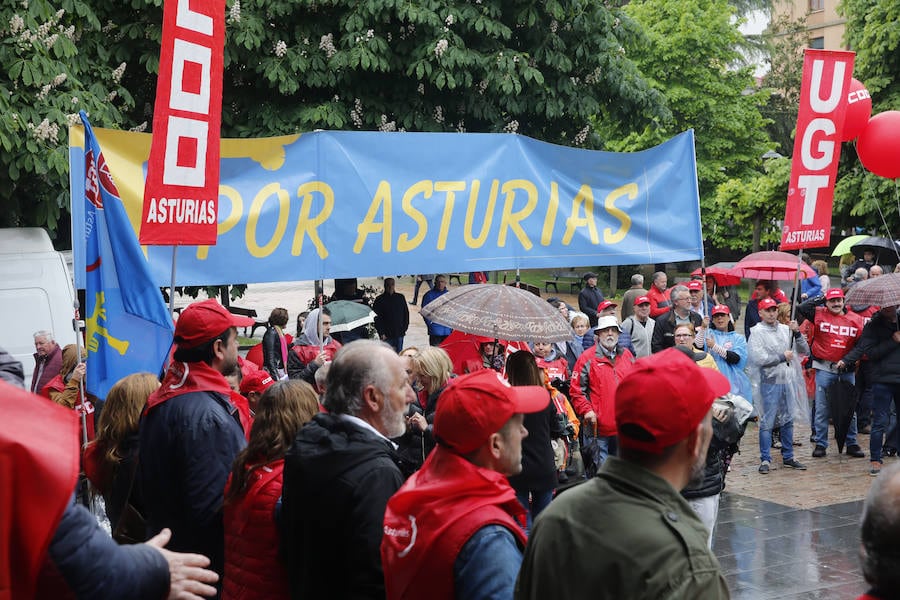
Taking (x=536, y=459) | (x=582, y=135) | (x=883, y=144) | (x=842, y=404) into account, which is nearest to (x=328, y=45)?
(x=582, y=135)

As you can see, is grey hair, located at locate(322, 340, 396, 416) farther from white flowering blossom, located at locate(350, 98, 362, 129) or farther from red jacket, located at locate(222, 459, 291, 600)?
white flowering blossom, located at locate(350, 98, 362, 129)

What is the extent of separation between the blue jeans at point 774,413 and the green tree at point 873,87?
15001 millimetres

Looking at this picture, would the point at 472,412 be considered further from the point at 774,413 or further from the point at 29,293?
the point at 774,413

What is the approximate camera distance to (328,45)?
1346 cm

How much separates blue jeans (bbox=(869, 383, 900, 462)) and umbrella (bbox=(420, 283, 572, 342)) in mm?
5414

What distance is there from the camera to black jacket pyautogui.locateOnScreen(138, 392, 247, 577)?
4266mm

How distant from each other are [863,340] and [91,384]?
8.85 m

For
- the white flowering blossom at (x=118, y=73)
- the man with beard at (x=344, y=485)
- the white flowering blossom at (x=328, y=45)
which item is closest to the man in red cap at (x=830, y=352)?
the white flowering blossom at (x=328, y=45)

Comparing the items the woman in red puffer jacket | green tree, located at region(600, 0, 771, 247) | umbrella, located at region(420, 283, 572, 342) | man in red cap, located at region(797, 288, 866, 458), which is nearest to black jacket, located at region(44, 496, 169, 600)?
the woman in red puffer jacket

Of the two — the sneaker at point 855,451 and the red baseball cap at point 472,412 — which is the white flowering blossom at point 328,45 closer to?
the sneaker at point 855,451

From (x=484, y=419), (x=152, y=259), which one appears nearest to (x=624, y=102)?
(x=152, y=259)

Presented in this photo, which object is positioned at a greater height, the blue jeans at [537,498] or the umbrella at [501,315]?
the umbrella at [501,315]

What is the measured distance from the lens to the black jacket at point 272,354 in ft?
37.8

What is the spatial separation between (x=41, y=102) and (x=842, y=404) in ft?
32.3
